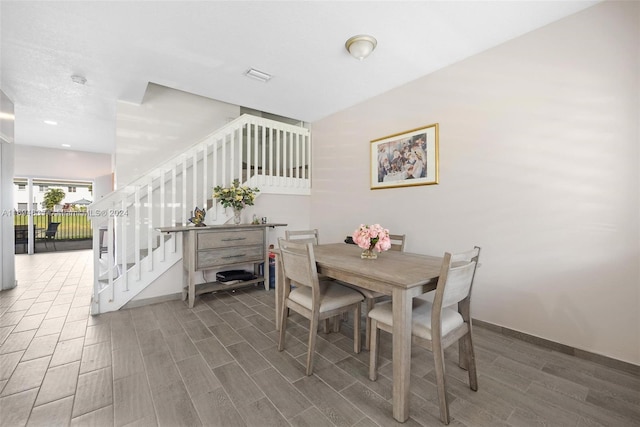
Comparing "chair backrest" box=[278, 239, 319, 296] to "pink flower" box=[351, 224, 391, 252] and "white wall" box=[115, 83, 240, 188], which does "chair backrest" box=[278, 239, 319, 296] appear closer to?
"pink flower" box=[351, 224, 391, 252]

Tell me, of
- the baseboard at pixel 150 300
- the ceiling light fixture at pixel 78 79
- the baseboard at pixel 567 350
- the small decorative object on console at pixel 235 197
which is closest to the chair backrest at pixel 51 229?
the ceiling light fixture at pixel 78 79

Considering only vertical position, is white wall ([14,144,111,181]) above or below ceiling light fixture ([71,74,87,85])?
below

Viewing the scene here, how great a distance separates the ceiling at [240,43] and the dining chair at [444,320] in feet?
6.29

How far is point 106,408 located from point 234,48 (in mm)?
2843

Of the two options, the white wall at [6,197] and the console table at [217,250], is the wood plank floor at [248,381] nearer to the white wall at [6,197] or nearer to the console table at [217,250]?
the console table at [217,250]

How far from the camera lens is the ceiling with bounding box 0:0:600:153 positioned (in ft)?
6.46

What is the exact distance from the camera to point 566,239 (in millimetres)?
2053

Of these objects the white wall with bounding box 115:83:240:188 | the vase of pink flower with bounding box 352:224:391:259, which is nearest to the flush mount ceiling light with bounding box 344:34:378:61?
the vase of pink flower with bounding box 352:224:391:259

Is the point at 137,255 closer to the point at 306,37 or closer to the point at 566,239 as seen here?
the point at 306,37

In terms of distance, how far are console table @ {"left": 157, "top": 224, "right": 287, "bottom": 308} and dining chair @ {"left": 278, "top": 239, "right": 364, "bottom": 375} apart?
4.77 ft

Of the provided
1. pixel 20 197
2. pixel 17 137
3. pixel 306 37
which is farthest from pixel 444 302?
pixel 20 197

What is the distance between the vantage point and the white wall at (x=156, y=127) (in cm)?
377

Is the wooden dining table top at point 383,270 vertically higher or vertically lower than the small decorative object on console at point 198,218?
lower

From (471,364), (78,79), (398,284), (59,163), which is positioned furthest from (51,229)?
(471,364)
